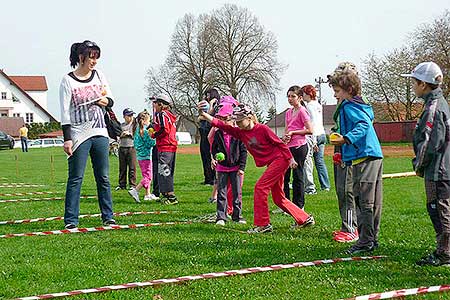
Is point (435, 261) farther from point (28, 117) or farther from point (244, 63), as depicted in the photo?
point (28, 117)

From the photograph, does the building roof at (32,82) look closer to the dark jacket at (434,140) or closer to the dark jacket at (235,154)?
the dark jacket at (235,154)

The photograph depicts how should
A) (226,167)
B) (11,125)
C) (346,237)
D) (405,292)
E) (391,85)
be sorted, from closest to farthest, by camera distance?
(405,292) → (346,237) → (226,167) → (391,85) → (11,125)

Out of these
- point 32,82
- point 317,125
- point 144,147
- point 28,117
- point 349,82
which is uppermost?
point 32,82

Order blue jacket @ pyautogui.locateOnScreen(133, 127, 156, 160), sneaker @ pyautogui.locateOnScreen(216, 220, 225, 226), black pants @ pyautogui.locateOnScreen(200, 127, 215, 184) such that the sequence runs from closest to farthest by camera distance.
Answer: sneaker @ pyautogui.locateOnScreen(216, 220, 225, 226) < blue jacket @ pyautogui.locateOnScreen(133, 127, 156, 160) < black pants @ pyautogui.locateOnScreen(200, 127, 215, 184)

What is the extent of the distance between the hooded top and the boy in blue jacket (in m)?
5.42

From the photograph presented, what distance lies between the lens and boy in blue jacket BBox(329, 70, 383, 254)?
21.4 ft

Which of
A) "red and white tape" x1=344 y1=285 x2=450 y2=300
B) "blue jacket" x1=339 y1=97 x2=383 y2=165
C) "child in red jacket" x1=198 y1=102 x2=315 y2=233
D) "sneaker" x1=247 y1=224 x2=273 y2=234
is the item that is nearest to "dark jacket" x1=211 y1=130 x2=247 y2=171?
"child in red jacket" x1=198 y1=102 x2=315 y2=233

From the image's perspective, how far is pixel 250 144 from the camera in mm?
8266

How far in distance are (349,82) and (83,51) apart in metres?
3.52

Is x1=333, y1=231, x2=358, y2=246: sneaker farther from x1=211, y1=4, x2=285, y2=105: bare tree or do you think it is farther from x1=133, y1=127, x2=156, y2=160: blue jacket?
x1=211, y1=4, x2=285, y2=105: bare tree

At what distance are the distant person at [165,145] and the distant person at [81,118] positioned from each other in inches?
127

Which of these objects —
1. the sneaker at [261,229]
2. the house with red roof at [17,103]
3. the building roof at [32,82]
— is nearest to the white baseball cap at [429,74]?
the sneaker at [261,229]

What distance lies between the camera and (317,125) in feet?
41.5

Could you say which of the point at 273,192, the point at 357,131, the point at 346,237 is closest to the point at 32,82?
the point at 273,192
